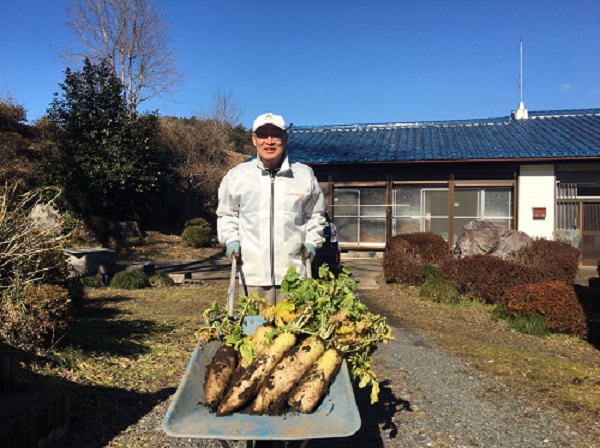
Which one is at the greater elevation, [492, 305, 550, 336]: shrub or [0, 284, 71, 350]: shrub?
[0, 284, 71, 350]: shrub

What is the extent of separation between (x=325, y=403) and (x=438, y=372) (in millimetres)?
3149

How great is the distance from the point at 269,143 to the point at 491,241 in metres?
8.44

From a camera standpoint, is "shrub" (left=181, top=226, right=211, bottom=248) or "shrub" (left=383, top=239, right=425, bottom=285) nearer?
"shrub" (left=383, top=239, right=425, bottom=285)

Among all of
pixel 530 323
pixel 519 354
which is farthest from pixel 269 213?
pixel 530 323

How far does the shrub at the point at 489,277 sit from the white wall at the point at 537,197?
21.1 ft

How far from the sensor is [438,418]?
3900 mm

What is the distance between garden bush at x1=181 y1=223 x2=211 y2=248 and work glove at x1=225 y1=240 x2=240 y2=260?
14939 mm

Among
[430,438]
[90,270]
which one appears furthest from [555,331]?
[90,270]

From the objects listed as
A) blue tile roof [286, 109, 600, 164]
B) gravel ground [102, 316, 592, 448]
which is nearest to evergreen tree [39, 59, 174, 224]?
blue tile roof [286, 109, 600, 164]

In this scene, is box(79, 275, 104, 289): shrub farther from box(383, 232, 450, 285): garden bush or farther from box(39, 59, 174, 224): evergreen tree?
box(39, 59, 174, 224): evergreen tree

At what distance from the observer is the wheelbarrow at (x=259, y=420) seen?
1.97 metres

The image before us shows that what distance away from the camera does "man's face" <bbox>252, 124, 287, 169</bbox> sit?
3.45 meters

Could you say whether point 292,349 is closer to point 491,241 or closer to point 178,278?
point 178,278

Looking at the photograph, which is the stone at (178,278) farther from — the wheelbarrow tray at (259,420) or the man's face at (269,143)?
the wheelbarrow tray at (259,420)
